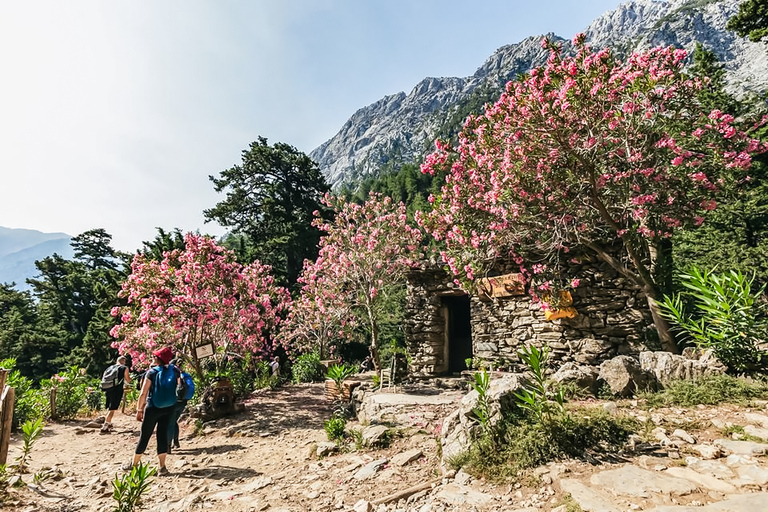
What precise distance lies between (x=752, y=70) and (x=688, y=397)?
121 meters

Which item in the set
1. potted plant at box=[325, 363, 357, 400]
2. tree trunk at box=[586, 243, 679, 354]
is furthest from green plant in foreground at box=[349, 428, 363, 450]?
tree trunk at box=[586, 243, 679, 354]

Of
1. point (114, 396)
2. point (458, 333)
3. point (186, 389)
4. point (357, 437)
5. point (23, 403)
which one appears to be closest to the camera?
point (357, 437)

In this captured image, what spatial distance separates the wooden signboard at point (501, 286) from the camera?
789 cm

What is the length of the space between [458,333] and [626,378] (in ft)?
23.9

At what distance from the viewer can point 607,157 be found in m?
6.34

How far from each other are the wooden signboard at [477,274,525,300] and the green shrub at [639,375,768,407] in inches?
162

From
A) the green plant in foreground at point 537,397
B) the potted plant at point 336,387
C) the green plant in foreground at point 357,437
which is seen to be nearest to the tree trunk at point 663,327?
the green plant in foreground at point 537,397

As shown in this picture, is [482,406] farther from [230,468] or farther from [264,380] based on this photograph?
[264,380]

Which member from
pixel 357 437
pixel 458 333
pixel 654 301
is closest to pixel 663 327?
pixel 654 301

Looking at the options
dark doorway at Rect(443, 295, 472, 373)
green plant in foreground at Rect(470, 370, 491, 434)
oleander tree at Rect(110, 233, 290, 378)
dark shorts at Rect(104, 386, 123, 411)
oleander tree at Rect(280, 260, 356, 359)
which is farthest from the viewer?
oleander tree at Rect(280, 260, 356, 359)

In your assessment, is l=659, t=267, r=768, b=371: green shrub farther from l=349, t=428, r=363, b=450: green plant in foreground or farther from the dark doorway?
the dark doorway

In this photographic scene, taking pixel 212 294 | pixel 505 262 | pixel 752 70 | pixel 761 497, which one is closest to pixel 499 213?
pixel 505 262

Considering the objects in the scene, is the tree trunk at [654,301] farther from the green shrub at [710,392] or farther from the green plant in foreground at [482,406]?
the green plant in foreground at [482,406]

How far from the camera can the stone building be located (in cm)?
697
